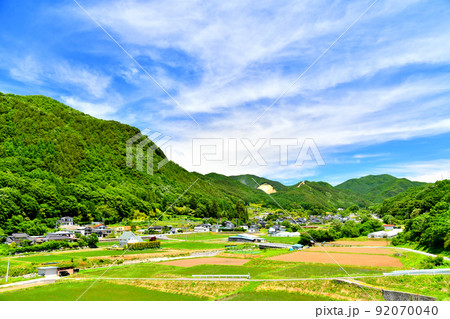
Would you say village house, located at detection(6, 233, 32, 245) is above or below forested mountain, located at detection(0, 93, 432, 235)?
below

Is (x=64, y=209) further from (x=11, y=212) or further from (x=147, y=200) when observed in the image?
(x=147, y=200)

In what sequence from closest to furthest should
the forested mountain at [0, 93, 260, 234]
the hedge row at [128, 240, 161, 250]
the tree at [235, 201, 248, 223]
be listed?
the hedge row at [128, 240, 161, 250], the forested mountain at [0, 93, 260, 234], the tree at [235, 201, 248, 223]

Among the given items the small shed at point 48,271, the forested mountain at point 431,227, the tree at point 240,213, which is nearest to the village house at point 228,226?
the tree at point 240,213

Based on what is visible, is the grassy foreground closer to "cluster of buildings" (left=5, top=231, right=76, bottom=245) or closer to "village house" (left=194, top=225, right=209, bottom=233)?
"cluster of buildings" (left=5, top=231, right=76, bottom=245)

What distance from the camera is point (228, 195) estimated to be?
134250 millimetres

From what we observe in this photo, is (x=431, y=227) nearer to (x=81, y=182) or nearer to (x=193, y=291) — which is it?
(x=193, y=291)

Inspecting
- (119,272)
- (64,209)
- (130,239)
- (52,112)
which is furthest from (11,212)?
(52,112)

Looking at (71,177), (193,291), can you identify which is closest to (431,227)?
(193,291)

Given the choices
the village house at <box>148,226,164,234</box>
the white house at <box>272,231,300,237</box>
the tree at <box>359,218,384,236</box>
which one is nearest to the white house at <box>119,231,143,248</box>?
the village house at <box>148,226,164,234</box>

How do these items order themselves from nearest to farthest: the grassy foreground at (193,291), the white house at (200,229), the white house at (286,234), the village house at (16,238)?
the grassy foreground at (193,291) → the village house at (16,238) → the white house at (286,234) → the white house at (200,229)

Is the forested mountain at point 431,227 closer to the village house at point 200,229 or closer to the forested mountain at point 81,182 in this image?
the forested mountain at point 81,182

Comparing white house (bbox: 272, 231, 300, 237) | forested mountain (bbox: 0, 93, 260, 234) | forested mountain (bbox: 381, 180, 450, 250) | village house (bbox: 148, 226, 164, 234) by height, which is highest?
forested mountain (bbox: 0, 93, 260, 234)

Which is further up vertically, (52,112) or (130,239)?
(52,112)

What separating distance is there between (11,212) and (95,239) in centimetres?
2267
